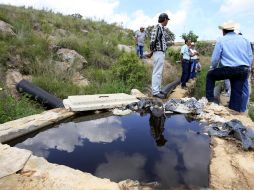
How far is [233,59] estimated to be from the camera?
4797 mm

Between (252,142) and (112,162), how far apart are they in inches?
56.8

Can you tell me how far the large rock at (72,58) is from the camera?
8.06 metres

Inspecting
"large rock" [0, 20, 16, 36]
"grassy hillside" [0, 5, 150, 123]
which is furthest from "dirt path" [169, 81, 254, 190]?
"large rock" [0, 20, 16, 36]

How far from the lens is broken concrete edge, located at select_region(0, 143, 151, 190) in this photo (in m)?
2.32

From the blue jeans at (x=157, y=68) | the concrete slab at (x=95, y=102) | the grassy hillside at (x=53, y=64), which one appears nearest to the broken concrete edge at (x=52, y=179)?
the concrete slab at (x=95, y=102)

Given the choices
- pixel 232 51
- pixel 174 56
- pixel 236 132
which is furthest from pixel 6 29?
pixel 236 132

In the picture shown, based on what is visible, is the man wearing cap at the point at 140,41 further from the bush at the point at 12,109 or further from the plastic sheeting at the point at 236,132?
the plastic sheeting at the point at 236,132

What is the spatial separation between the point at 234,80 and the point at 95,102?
2178 millimetres

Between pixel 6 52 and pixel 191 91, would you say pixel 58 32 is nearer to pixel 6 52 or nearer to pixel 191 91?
pixel 6 52

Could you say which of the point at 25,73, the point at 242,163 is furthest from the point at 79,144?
the point at 25,73

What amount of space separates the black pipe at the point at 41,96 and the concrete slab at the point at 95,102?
0.97ft

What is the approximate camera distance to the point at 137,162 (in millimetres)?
2896

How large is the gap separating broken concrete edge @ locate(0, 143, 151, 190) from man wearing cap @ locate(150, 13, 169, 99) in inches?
139

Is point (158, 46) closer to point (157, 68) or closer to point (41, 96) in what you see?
point (157, 68)
